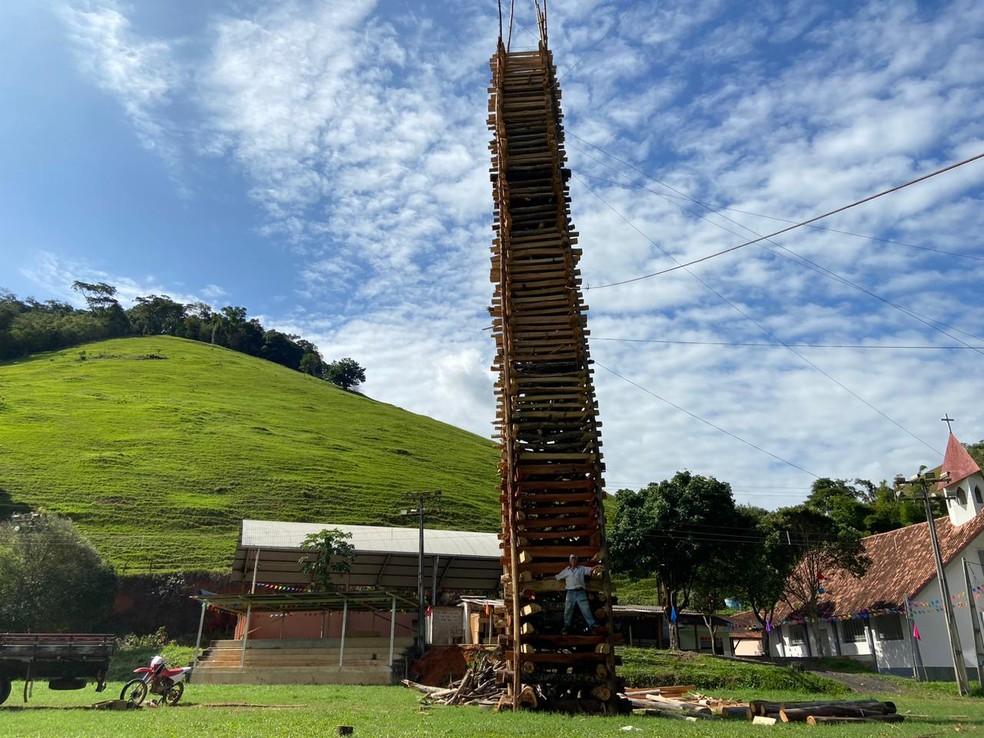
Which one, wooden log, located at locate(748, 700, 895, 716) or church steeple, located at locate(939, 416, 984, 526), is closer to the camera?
wooden log, located at locate(748, 700, 895, 716)

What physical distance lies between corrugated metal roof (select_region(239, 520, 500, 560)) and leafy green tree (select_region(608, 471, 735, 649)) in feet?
25.3

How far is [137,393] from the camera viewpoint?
87562 mm

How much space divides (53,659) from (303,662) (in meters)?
13.9

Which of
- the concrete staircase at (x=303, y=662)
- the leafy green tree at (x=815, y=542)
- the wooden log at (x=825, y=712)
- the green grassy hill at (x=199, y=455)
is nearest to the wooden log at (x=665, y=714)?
the wooden log at (x=825, y=712)

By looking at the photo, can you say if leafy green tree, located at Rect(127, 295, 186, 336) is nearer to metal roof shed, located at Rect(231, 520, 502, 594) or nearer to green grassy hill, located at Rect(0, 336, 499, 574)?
green grassy hill, located at Rect(0, 336, 499, 574)

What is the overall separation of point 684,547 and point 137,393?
7094cm

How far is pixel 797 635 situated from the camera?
4775 cm

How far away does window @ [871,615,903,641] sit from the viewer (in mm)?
37250

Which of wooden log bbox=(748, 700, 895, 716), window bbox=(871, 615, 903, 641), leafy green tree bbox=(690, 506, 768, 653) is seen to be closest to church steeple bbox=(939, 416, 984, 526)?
window bbox=(871, 615, 903, 641)

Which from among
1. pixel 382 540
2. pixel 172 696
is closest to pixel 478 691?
pixel 172 696

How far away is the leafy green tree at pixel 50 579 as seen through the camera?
121ft

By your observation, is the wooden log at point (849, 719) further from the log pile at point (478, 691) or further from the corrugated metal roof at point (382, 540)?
the corrugated metal roof at point (382, 540)

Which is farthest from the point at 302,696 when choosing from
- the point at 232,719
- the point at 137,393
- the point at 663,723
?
the point at 137,393

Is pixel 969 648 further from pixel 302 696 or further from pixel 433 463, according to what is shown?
pixel 433 463
